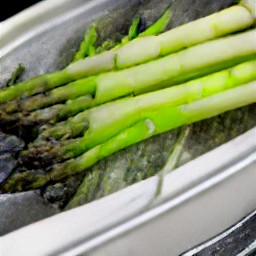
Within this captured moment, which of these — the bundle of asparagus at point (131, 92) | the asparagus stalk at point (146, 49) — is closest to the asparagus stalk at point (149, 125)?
the bundle of asparagus at point (131, 92)

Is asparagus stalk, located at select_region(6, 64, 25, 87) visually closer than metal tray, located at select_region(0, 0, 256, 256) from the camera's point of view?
No

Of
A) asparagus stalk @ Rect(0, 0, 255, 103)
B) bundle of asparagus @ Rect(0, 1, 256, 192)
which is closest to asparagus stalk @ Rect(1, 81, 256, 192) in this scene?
bundle of asparagus @ Rect(0, 1, 256, 192)

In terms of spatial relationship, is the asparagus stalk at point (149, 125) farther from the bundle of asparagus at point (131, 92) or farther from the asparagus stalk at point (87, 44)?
the asparagus stalk at point (87, 44)

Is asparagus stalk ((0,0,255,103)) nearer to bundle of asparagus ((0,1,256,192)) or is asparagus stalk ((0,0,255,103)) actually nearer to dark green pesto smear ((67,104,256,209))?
bundle of asparagus ((0,1,256,192))

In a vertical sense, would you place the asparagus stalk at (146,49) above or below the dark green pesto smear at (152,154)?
above

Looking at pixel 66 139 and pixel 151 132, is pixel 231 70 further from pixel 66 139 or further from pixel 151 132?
pixel 66 139

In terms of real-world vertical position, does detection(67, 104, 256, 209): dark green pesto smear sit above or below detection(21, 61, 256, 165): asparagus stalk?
below

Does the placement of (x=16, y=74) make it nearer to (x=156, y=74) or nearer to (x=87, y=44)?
(x=87, y=44)
